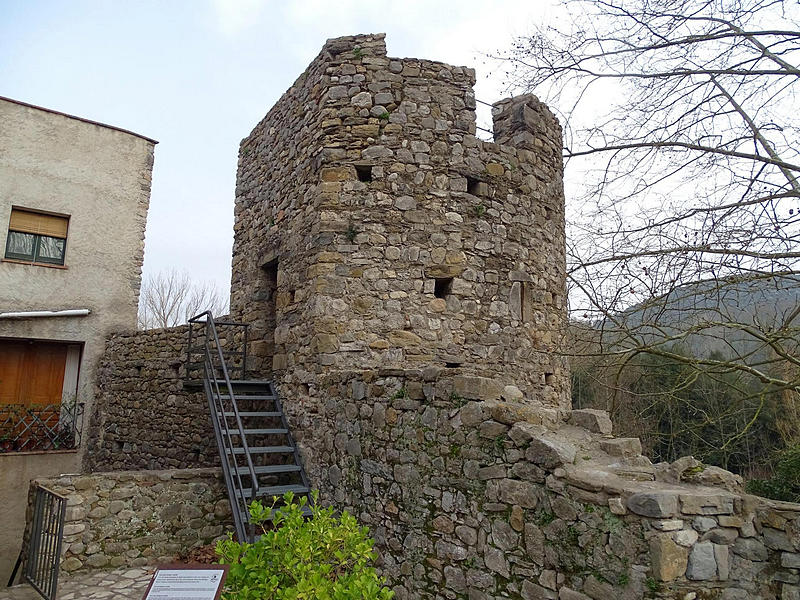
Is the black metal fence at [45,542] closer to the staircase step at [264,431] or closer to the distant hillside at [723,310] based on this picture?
the staircase step at [264,431]

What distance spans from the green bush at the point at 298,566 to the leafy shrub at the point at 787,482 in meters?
9.79

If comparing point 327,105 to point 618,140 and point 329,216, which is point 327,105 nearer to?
point 329,216

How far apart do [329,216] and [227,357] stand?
281cm

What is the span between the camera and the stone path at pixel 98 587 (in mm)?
5047

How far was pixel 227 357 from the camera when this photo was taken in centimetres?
780

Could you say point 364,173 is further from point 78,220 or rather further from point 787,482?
point 787,482

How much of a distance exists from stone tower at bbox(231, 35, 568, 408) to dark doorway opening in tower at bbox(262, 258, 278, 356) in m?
0.45

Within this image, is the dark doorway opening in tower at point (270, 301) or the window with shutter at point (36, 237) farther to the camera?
the window with shutter at point (36, 237)

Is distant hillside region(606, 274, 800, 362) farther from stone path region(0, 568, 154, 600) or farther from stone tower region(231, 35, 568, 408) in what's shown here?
stone path region(0, 568, 154, 600)

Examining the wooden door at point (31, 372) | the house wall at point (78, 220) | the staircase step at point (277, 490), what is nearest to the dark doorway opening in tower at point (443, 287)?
the staircase step at point (277, 490)

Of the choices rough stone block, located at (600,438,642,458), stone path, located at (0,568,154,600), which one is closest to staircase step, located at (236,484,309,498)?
stone path, located at (0,568,154,600)

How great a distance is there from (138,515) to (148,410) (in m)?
3.75

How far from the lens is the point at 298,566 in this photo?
3145mm

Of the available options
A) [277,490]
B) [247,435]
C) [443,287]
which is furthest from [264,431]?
[443,287]
